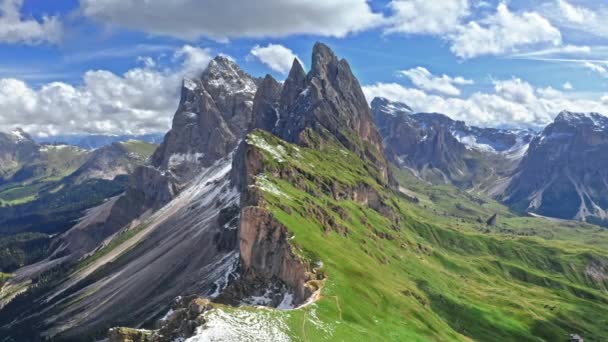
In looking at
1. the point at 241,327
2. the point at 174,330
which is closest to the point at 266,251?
the point at 174,330

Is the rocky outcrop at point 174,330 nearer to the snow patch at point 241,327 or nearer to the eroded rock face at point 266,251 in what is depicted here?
the snow patch at point 241,327

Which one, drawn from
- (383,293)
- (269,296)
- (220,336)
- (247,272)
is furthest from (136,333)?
(383,293)

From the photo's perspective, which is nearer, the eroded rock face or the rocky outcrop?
the rocky outcrop

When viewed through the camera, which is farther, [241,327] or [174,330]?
[174,330]

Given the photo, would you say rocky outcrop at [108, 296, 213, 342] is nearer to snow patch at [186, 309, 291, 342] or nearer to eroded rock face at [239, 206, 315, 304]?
snow patch at [186, 309, 291, 342]

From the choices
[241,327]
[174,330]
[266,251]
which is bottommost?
[266,251]

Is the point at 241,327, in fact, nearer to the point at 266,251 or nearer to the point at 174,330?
the point at 174,330

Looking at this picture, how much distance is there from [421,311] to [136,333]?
372ft

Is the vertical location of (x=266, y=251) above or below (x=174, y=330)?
below

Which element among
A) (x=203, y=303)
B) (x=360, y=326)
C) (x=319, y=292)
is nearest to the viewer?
(x=203, y=303)

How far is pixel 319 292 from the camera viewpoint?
146m

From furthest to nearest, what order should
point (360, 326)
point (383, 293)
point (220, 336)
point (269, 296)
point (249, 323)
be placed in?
point (383, 293), point (269, 296), point (360, 326), point (249, 323), point (220, 336)

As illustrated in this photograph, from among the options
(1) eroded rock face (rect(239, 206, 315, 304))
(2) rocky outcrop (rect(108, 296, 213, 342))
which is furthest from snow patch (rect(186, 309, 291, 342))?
(1) eroded rock face (rect(239, 206, 315, 304))

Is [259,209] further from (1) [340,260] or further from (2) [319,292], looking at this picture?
(2) [319,292]
